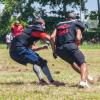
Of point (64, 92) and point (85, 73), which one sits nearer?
point (64, 92)

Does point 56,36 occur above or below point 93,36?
above

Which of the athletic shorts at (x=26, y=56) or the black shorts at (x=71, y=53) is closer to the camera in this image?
the black shorts at (x=71, y=53)

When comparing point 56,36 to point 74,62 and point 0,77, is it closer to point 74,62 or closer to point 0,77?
point 74,62

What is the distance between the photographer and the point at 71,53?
39.2ft

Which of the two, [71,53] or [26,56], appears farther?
[26,56]

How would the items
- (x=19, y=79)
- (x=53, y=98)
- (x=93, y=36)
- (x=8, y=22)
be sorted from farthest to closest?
1. (x=8, y=22)
2. (x=93, y=36)
3. (x=19, y=79)
4. (x=53, y=98)

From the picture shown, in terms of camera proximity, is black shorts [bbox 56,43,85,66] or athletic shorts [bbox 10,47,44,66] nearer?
black shorts [bbox 56,43,85,66]

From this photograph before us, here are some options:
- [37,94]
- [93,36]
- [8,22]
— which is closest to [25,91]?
[37,94]

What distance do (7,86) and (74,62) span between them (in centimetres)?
155

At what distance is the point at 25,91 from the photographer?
1081 centimetres

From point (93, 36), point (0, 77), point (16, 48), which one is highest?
point (16, 48)

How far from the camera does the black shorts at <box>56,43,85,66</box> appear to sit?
466 inches

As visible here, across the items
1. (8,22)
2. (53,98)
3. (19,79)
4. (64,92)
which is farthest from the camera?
(8,22)

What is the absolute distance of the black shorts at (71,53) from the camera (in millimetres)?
11836
